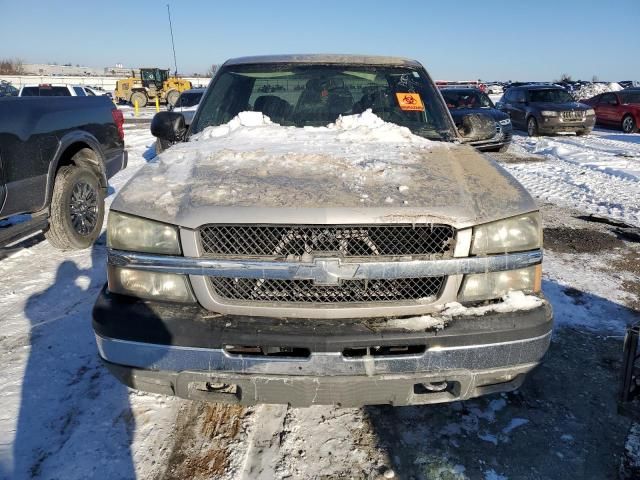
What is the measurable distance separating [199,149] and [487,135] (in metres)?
2.08

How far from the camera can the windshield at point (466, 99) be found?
13.7 metres

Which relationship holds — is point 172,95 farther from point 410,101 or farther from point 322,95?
point 410,101

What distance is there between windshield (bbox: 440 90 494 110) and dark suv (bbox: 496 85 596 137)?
85.0 inches

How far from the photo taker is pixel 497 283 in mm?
2152

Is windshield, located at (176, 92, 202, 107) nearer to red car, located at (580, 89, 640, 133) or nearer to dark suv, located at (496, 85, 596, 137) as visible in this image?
dark suv, located at (496, 85, 596, 137)

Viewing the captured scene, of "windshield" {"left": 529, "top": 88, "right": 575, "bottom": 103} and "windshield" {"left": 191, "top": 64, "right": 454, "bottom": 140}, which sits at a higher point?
"windshield" {"left": 191, "top": 64, "right": 454, "bottom": 140}

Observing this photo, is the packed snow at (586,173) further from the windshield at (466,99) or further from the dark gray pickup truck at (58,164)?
the dark gray pickup truck at (58,164)

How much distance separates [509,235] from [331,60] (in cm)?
224

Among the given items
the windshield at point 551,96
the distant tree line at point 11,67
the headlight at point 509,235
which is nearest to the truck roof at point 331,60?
the headlight at point 509,235

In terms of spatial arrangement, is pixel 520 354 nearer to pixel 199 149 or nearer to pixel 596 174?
pixel 199 149

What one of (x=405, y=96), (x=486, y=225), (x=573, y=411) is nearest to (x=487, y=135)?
(x=405, y=96)

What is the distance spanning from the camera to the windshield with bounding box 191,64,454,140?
11.5 feet

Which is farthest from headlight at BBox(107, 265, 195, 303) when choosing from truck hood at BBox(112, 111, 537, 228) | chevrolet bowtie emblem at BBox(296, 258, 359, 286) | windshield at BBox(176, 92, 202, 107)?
windshield at BBox(176, 92, 202, 107)

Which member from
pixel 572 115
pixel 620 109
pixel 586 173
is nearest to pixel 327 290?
pixel 586 173
